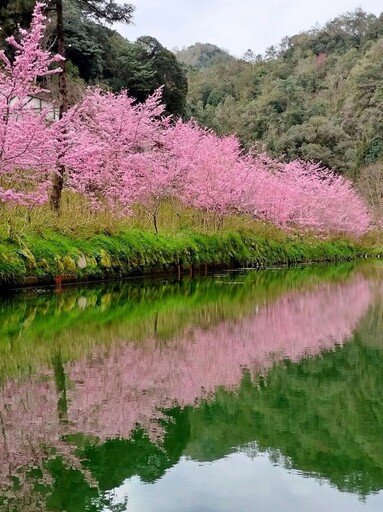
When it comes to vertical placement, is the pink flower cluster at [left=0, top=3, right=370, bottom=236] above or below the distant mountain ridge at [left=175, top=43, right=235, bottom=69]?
below

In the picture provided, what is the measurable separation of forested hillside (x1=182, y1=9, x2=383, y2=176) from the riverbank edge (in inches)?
727

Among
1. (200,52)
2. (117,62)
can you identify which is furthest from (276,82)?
(200,52)

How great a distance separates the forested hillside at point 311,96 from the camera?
4838cm

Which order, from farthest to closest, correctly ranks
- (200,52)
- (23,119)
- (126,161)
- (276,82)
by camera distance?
1. (200,52)
2. (276,82)
3. (126,161)
4. (23,119)

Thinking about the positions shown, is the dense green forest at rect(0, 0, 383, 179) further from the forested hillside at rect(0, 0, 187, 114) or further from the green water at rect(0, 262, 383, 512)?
the green water at rect(0, 262, 383, 512)

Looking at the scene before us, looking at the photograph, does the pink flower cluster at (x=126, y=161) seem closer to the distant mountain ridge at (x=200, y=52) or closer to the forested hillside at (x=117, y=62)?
the forested hillside at (x=117, y=62)

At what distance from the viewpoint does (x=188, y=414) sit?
4.30m

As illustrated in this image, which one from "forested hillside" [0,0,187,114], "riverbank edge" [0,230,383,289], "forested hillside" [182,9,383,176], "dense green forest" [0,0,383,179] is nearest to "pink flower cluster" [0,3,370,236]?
"riverbank edge" [0,230,383,289]

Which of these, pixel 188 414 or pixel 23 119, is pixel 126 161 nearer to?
pixel 23 119

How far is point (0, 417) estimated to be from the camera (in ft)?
13.5

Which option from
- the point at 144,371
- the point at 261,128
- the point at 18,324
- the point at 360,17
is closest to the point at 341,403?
the point at 144,371

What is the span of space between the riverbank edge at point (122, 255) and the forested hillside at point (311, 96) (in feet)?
60.6

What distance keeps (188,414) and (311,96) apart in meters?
60.5

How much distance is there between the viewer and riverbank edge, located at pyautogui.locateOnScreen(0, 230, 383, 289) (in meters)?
12.5
